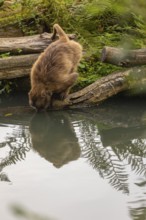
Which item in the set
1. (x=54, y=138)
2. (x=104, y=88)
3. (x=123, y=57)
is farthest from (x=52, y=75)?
(x=54, y=138)

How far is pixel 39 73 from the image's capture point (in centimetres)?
551

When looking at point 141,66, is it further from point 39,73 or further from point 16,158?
point 16,158

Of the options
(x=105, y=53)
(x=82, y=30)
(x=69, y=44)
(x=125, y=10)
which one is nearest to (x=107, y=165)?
(x=105, y=53)

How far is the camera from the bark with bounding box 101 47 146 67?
5.37 metres

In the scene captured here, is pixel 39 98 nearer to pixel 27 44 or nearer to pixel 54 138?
pixel 54 138

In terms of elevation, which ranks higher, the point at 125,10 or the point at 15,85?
the point at 125,10

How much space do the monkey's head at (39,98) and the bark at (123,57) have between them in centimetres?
83

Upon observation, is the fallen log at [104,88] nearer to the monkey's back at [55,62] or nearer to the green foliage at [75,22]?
the monkey's back at [55,62]

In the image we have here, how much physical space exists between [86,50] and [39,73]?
3.73ft

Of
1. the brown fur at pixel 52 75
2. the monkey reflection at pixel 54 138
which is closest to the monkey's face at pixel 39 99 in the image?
the brown fur at pixel 52 75

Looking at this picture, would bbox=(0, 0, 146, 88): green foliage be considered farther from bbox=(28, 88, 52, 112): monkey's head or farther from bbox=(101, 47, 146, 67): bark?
bbox=(28, 88, 52, 112): monkey's head

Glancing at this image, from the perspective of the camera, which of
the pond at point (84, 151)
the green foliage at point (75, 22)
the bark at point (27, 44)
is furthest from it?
the green foliage at point (75, 22)

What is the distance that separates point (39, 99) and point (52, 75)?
1.12ft

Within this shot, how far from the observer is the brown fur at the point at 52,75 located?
551 centimetres
